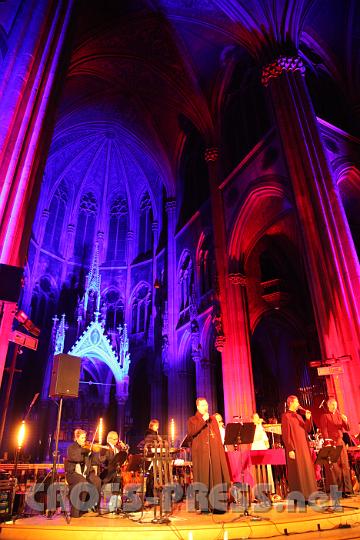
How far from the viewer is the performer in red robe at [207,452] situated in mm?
5473

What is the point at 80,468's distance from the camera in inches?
245

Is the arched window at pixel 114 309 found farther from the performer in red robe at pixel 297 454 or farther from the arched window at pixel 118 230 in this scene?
the performer in red robe at pixel 297 454

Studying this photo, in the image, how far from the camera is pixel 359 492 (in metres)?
7.62

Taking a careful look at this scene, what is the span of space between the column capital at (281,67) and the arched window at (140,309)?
14.7 meters

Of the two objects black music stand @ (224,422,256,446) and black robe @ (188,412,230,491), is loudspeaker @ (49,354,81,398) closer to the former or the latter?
black robe @ (188,412,230,491)

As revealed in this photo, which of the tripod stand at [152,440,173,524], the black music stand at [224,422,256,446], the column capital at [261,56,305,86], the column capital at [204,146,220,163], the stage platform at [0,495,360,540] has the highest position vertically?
the column capital at [204,146,220,163]

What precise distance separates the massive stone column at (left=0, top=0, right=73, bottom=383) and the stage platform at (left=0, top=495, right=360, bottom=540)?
124 inches

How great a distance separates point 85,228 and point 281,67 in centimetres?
1774

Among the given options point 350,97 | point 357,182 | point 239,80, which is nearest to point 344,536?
point 357,182

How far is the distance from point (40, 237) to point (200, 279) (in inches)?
443

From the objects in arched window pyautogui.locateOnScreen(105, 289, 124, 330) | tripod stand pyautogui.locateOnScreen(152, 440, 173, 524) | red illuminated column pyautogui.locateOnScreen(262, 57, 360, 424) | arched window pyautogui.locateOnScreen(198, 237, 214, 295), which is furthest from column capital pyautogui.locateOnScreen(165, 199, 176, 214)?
tripod stand pyautogui.locateOnScreen(152, 440, 173, 524)

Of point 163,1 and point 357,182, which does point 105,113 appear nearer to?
point 163,1

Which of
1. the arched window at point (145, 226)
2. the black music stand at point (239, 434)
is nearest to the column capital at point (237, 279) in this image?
the black music stand at point (239, 434)

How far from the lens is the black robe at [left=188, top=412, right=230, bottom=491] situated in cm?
547
